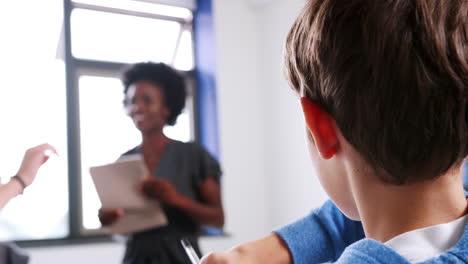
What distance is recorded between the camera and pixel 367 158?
44cm

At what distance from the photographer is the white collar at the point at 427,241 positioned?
37cm

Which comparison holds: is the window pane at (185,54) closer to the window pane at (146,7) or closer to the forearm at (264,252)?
the window pane at (146,7)

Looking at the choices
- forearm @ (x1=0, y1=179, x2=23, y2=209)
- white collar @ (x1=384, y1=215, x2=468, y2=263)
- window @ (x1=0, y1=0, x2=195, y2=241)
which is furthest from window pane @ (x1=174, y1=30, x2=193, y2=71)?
white collar @ (x1=384, y1=215, x2=468, y2=263)

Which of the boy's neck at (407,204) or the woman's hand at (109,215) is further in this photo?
the woman's hand at (109,215)

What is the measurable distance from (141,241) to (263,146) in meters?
2.45

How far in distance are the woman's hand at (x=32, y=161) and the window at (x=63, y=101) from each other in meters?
1.28

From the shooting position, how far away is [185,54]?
12.6ft

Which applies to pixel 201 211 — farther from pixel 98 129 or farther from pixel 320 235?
pixel 98 129

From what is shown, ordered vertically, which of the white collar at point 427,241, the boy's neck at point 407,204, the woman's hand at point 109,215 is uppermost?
the boy's neck at point 407,204

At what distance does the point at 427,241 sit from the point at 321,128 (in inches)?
5.0

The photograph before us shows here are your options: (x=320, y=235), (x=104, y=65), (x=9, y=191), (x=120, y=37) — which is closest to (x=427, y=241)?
(x=320, y=235)

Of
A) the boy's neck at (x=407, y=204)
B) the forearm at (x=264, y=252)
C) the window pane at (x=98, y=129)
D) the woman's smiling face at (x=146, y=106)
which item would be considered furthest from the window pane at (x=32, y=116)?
the boy's neck at (x=407, y=204)

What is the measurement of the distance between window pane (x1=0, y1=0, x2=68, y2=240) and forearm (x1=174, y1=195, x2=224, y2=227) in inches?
67.5

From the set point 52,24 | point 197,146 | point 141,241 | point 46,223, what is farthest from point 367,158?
point 52,24
